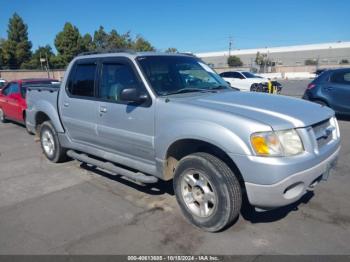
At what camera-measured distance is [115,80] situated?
14.2 ft

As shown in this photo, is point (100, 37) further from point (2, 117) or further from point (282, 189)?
point (282, 189)

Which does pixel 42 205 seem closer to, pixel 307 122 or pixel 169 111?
pixel 169 111

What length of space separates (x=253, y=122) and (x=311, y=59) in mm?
87476

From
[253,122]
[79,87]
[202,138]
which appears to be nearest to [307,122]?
[253,122]

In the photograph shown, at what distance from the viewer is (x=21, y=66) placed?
5688cm

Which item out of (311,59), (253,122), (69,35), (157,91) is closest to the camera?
(253,122)

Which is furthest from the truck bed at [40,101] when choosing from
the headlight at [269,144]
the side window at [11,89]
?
the headlight at [269,144]

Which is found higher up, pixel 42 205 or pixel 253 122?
pixel 253 122

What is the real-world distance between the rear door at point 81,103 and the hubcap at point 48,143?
2.35ft

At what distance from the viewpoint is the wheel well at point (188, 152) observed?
3258 mm

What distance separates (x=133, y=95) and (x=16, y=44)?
60.9 meters

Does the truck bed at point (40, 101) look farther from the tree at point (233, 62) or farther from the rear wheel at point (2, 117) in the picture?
the tree at point (233, 62)

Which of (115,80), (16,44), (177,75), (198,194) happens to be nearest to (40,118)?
(115,80)

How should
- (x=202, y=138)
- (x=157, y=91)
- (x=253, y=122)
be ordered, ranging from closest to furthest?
(x=253, y=122) → (x=202, y=138) → (x=157, y=91)
